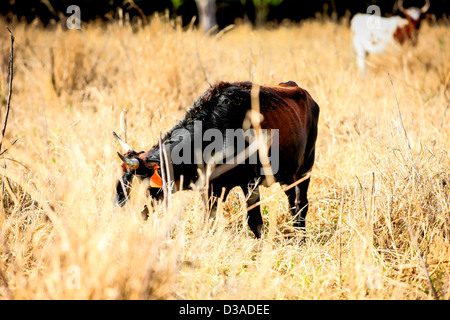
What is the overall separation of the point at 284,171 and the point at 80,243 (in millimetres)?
1662

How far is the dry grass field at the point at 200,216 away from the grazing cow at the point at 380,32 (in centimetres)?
273

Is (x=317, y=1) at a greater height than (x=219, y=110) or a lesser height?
greater

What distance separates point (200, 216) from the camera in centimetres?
244

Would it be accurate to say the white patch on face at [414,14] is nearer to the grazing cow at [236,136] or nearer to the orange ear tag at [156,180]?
the grazing cow at [236,136]

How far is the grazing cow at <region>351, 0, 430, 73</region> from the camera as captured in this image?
8.58m

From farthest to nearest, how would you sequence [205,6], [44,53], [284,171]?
[205,6]
[44,53]
[284,171]

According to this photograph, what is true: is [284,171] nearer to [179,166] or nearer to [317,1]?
[179,166]

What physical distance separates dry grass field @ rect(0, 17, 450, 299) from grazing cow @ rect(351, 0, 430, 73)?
273 centimetres

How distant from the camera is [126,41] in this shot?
6.62 metres

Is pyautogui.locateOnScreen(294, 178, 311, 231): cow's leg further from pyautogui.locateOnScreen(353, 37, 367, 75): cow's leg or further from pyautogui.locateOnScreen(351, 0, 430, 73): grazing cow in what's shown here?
pyautogui.locateOnScreen(353, 37, 367, 75): cow's leg

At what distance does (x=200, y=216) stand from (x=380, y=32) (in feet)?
26.4

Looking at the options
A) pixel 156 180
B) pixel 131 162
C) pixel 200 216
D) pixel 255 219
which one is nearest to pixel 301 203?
pixel 255 219

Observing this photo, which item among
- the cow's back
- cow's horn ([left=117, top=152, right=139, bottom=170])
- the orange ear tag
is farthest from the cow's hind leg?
cow's horn ([left=117, top=152, right=139, bottom=170])
